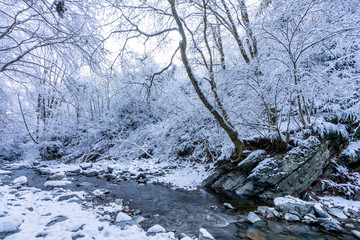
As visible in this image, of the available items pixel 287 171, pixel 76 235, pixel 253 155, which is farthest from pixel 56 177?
pixel 287 171

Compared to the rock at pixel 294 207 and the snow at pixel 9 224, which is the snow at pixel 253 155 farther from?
the snow at pixel 9 224

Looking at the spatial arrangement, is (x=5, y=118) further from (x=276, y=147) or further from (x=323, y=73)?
(x=323, y=73)

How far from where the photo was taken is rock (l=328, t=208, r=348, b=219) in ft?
10.3

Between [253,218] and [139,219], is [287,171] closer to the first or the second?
[253,218]

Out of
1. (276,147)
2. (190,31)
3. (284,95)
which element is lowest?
(276,147)

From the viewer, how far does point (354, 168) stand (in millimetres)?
4340

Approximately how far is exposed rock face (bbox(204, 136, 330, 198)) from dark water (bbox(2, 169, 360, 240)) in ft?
1.50

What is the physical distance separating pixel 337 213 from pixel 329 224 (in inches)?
24.4

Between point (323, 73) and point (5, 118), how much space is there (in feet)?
31.9

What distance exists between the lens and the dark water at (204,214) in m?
2.69

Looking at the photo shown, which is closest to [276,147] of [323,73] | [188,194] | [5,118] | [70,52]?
[323,73]

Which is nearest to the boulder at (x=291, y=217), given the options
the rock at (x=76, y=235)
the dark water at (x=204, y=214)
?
the dark water at (x=204, y=214)

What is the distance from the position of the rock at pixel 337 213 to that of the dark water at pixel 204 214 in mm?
339

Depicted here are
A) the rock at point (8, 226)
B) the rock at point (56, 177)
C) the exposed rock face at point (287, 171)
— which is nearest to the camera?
the rock at point (8, 226)
